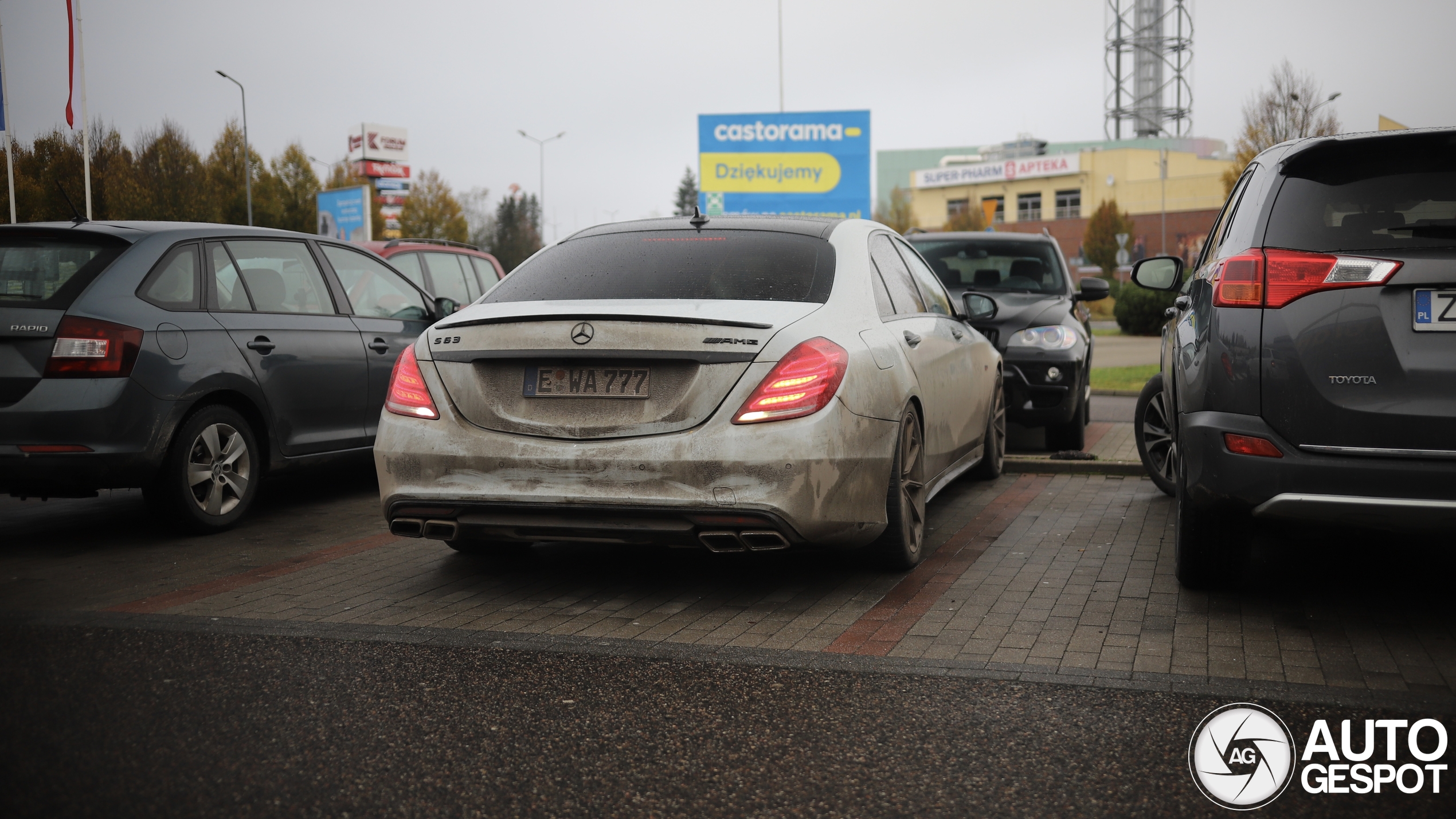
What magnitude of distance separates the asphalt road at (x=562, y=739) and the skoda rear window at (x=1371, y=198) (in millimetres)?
1594

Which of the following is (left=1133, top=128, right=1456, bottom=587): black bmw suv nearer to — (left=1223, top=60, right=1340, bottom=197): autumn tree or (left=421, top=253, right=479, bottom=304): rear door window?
(left=421, top=253, right=479, bottom=304): rear door window

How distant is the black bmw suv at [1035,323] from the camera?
352 inches

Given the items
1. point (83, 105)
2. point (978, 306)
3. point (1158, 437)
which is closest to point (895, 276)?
point (978, 306)

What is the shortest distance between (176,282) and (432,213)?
80.2 m

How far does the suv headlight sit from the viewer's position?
9.02 m

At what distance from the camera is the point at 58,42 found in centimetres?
1325

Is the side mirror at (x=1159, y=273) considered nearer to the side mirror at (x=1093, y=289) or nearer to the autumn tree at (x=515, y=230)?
the side mirror at (x=1093, y=289)

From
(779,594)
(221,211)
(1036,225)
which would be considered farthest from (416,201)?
(779,594)

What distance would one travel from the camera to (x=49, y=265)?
5887mm

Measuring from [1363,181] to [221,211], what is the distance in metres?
16.9

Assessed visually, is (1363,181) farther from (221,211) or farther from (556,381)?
(221,211)

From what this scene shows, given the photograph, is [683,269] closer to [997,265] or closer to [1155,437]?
[1155,437]

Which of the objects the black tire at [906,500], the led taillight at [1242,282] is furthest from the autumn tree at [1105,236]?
the led taillight at [1242,282]

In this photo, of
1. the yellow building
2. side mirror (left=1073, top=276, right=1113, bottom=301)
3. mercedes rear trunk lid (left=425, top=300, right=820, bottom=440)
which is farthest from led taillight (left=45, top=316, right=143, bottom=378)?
Result: the yellow building
